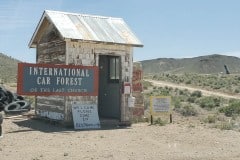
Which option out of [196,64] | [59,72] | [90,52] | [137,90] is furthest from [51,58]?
[196,64]

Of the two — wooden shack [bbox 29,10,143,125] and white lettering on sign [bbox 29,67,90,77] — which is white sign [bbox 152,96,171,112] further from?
white lettering on sign [bbox 29,67,90,77]

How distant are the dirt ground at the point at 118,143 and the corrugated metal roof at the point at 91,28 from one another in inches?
121

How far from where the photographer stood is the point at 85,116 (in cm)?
1562

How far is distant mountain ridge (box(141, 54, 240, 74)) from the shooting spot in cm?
14150

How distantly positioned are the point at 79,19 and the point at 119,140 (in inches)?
223

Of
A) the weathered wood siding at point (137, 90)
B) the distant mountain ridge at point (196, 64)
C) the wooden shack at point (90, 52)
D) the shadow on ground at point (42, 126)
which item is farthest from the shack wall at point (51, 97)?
the distant mountain ridge at point (196, 64)

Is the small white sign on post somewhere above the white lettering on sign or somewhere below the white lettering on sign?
below

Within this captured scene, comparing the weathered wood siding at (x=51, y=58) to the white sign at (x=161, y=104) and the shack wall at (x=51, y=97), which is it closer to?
the shack wall at (x=51, y=97)

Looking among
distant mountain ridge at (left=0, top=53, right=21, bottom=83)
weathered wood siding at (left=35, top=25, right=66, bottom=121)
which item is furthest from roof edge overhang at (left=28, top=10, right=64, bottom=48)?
distant mountain ridge at (left=0, top=53, right=21, bottom=83)

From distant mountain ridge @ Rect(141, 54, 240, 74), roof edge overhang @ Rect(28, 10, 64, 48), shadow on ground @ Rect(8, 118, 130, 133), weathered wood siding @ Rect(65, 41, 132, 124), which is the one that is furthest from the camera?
distant mountain ridge @ Rect(141, 54, 240, 74)

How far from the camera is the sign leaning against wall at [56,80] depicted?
→ 47.2 ft

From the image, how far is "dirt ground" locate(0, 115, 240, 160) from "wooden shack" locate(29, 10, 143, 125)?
0.88 metres

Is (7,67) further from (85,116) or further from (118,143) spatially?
(118,143)

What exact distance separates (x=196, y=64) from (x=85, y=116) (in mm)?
132852
